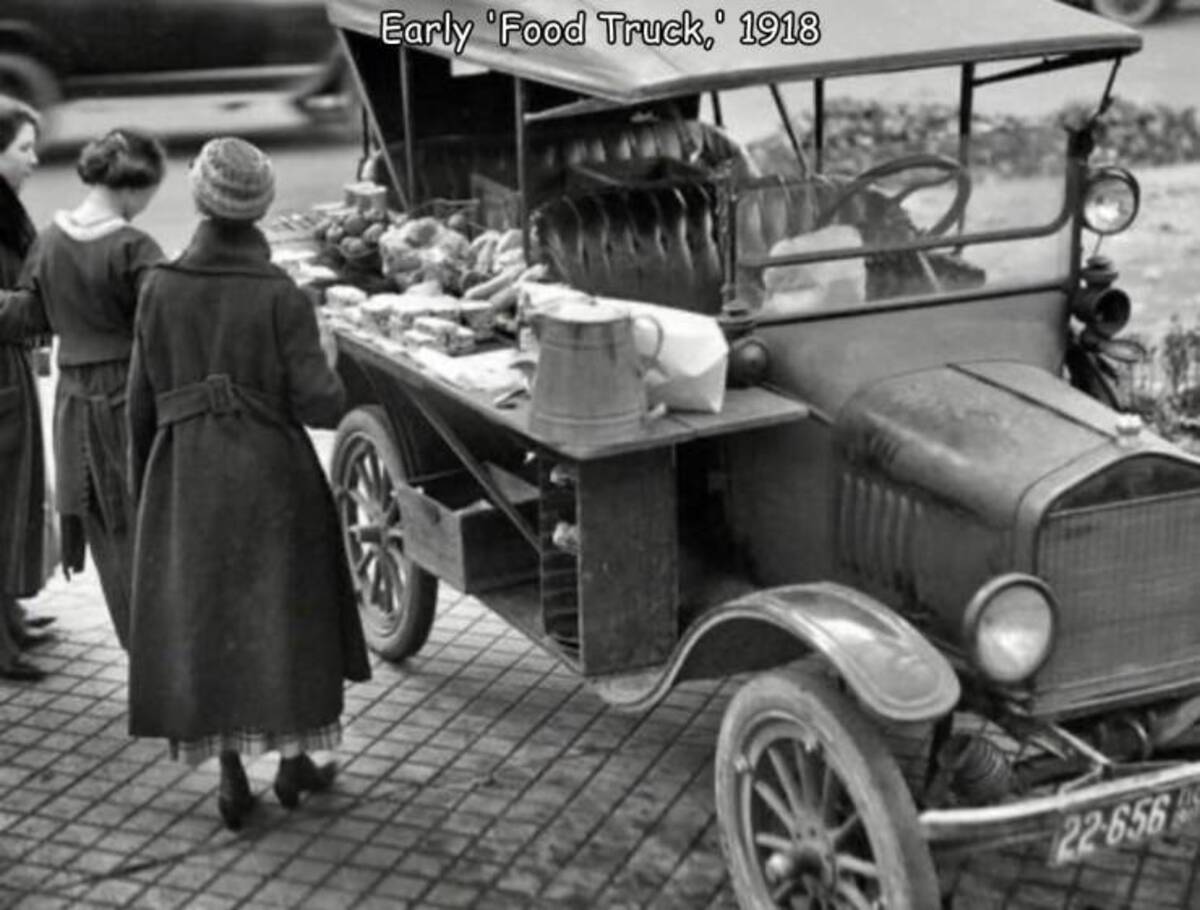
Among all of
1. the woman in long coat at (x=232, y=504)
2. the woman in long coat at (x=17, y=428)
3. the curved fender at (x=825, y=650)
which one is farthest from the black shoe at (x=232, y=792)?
the woman in long coat at (x=17, y=428)

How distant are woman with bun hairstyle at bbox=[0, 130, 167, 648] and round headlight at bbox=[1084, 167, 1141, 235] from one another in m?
2.50

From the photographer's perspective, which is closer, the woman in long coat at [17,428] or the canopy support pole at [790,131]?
the canopy support pole at [790,131]

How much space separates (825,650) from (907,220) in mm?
1413

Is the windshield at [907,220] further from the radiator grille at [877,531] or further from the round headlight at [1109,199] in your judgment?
the radiator grille at [877,531]

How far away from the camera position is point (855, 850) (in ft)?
12.8

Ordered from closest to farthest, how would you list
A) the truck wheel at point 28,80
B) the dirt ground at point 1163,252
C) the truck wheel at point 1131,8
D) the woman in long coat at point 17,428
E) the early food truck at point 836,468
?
the early food truck at point 836,468 → the woman in long coat at point 17,428 → the dirt ground at point 1163,252 → the truck wheel at point 28,80 → the truck wheel at point 1131,8

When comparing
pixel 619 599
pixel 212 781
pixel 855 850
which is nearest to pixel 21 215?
pixel 212 781

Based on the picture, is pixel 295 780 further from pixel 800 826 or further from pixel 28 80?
pixel 28 80

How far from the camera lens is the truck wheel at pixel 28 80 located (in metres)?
14.3

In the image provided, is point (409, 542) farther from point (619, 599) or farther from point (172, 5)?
point (172, 5)

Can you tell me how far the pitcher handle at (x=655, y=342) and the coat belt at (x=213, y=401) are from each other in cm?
96

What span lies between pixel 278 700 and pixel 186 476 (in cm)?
61

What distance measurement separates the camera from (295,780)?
4.87m

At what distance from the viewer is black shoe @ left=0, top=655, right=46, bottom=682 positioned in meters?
5.75
